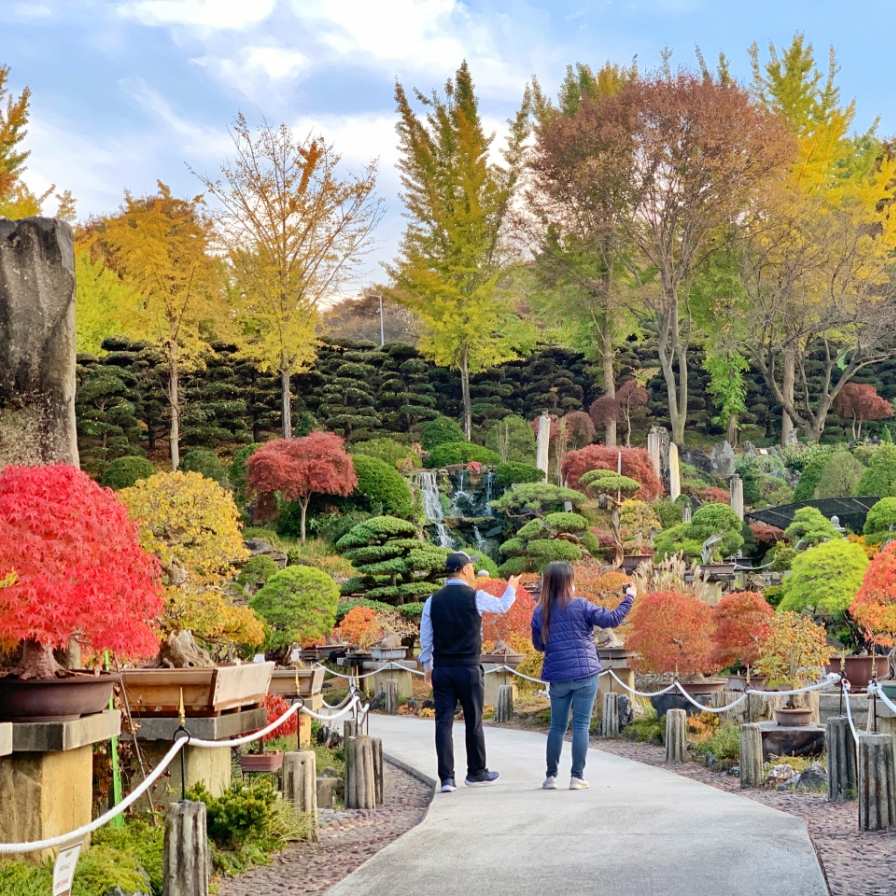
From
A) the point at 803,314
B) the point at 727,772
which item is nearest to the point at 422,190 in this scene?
the point at 803,314

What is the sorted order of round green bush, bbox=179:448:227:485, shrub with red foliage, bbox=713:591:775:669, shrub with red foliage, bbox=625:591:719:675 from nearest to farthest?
shrub with red foliage, bbox=713:591:775:669 < shrub with red foliage, bbox=625:591:719:675 < round green bush, bbox=179:448:227:485

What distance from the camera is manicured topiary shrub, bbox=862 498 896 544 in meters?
18.9

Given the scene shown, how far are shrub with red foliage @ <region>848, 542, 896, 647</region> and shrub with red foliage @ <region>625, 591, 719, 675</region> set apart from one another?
219cm

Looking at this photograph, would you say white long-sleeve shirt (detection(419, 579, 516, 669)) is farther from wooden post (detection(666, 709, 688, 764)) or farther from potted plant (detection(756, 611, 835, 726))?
potted plant (detection(756, 611, 835, 726))

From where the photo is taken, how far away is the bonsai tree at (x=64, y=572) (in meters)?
4.41

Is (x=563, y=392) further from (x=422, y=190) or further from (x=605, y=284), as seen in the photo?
(x=422, y=190)

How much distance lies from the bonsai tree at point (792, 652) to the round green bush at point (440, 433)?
20.7 meters

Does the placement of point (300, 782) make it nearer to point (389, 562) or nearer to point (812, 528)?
point (389, 562)

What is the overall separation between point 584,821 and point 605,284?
2802cm

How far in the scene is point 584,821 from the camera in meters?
5.36

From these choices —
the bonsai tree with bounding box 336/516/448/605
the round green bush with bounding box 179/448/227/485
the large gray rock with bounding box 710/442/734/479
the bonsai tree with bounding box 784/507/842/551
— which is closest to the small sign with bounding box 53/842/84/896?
the bonsai tree with bounding box 336/516/448/605

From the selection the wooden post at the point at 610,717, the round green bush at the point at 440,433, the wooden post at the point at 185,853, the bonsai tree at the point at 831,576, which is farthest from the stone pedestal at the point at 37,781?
the round green bush at the point at 440,433

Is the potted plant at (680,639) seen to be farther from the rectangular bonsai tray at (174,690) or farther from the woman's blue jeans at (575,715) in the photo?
the rectangular bonsai tray at (174,690)

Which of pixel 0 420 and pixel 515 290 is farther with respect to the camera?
pixel 515 290
